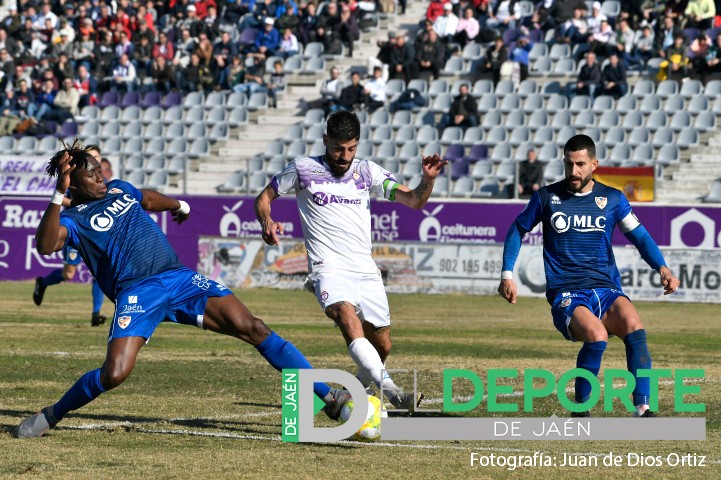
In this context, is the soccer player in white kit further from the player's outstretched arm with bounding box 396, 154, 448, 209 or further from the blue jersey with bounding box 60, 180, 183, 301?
the blue jersey with bounding box 60, 180, 183, 301

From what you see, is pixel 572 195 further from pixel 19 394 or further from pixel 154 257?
pixel 19 394

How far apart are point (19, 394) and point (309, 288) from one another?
2976mm

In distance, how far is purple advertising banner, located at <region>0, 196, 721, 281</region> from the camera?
26953 millimetres

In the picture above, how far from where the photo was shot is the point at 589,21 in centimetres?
3359

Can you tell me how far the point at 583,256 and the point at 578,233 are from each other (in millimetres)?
184

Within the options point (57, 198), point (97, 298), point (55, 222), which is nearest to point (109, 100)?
point (97, 298)

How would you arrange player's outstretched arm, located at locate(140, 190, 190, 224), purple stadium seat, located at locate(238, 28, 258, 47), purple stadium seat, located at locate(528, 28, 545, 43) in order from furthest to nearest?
purple stadium seat, located at locate(238, 28, 258, 47) → purple stadium seat, located at locate(528, 28, 545, 43) → player's outstretched arm, located at locate(140, 190, 190, 224)

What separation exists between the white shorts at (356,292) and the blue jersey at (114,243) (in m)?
1.17

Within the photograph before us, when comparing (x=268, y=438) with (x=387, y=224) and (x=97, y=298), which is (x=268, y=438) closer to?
(x=97, y=298)

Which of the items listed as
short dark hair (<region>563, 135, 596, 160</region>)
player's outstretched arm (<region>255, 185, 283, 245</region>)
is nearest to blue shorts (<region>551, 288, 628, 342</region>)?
short dark hair (<region>563, 135, 596, 160</region>)

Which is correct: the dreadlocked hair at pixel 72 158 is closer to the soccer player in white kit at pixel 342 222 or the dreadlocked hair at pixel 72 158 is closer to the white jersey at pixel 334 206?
the soccer player in white kit at pixel 342 222

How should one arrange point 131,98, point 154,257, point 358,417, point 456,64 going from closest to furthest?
point 358,417 < point 154,257 < point 456,64 < point 131,98

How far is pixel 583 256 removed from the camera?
1059 centimetres

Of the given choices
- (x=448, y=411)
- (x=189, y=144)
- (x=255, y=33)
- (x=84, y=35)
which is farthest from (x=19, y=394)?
(x=84, y=35)
